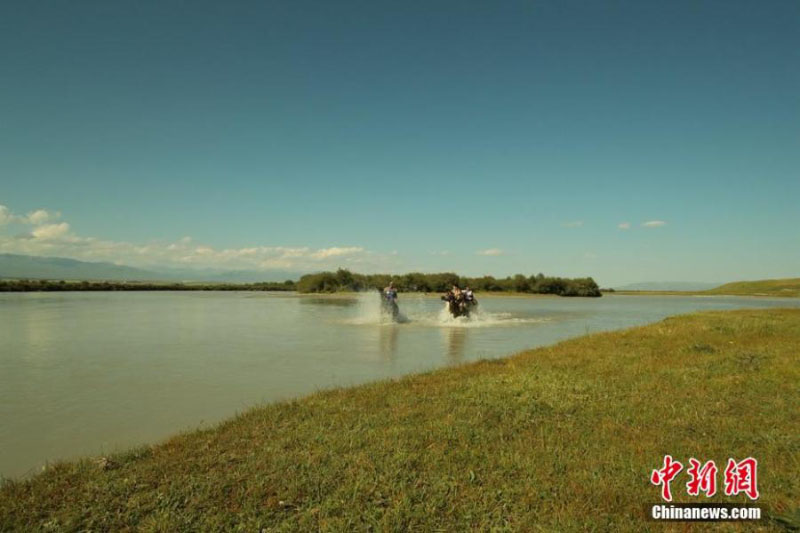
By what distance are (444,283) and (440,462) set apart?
98922mm

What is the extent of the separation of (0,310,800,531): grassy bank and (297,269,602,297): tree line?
87664mm

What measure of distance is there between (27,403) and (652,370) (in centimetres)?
1487

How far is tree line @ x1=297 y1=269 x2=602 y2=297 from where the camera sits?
328ft

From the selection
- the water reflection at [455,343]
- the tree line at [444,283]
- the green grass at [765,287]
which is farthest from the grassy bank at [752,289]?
the water reflection at [455,343]

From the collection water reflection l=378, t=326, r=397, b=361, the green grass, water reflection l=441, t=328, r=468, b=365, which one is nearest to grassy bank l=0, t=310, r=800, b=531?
water reflection l=441, t=328, r=468, b=365

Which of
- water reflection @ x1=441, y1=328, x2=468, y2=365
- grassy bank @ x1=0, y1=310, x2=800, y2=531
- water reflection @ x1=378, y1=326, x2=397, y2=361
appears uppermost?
grassy bank @ x1=0, y1=310, x2=800, y2=531

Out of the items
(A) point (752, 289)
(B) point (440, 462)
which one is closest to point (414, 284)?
(B) point (440, 462)

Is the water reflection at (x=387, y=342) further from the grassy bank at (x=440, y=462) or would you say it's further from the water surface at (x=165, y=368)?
the grassy bank at (x=440, y=462)

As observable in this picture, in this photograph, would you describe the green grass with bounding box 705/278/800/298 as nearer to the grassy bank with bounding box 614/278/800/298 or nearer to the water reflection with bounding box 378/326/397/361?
the grassy bank with bounding box 614/278/800/298

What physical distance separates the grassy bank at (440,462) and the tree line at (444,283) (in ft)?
288

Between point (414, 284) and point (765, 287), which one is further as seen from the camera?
point (765, 287)

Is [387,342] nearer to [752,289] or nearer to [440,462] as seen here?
[440,462]

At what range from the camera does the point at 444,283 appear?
342ft

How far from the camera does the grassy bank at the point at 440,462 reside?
15.2 feet
